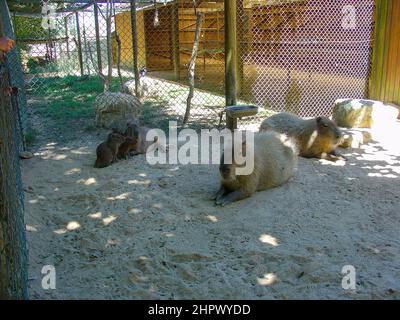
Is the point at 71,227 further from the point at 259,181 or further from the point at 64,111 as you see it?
the point at 64,111

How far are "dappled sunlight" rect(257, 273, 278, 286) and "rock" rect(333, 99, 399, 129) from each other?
16.4ft

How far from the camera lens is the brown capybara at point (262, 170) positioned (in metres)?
4.54

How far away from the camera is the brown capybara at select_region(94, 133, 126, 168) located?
561 centimetres

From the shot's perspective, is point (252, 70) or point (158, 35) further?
point (158, 35)

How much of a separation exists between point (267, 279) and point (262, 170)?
178 cm

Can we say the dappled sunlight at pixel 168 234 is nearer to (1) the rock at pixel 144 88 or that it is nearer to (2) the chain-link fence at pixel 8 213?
(2) the chain-link fence at pixel 8 213

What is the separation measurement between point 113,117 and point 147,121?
65 centimetres

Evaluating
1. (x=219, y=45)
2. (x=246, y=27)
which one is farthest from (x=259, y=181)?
(x=219, y=45)

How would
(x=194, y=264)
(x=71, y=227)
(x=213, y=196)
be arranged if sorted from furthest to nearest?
1. (x=213, y=196)
2. (x=71, y=227)
3. (x=194, y=264)

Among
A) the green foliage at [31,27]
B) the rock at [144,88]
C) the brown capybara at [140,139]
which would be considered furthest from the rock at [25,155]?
the green foliage at [31,27]

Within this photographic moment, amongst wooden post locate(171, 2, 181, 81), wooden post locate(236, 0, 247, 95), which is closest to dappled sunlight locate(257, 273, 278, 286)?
wooden post locate(236, 0, 247, 95)

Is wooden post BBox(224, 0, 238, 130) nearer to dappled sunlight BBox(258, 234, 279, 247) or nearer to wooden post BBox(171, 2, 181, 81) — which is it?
dappled sunlight BBox(258, 234, 279, 247)

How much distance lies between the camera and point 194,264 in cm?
344

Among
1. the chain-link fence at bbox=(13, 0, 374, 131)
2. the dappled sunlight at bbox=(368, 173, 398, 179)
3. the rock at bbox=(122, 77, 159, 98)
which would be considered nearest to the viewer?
the dappled sunlight at bbox=(368, 173, 398, 179)
